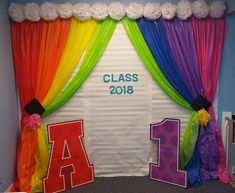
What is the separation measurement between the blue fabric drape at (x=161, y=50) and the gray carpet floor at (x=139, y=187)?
1.03 m

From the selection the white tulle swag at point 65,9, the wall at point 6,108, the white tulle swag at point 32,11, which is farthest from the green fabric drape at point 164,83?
the wall at point 6,108

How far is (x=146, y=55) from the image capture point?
2805 millimetres

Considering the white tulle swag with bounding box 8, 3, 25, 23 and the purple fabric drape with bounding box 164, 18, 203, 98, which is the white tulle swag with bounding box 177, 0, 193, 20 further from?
the white tulle swag with bounding box 8, 3, 25, 23

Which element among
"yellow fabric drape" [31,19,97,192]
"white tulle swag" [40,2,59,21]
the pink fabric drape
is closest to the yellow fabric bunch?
the pink fabric drape

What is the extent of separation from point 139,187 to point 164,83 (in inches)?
46.5

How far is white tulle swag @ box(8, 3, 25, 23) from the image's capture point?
264cm

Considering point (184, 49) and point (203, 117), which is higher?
point (184, 49)

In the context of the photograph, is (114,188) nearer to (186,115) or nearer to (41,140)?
(41,140)

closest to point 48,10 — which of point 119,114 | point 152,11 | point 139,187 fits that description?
point 152,11

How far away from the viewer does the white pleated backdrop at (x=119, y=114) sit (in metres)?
2.86

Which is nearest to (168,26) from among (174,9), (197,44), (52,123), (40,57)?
(174,9)

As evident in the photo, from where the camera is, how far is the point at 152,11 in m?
2.68

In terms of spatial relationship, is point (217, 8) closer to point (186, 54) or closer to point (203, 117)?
point (186, 54)

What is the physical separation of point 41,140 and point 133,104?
43.3 inches
